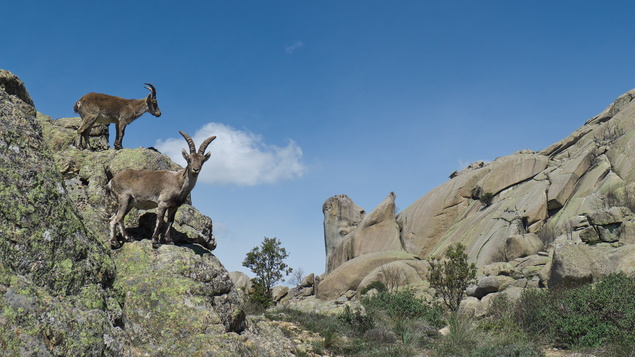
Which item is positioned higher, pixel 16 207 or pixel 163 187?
pixel 163 187

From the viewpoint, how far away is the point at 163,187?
8805mm

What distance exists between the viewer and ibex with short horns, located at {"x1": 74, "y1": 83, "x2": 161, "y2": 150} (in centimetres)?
1175

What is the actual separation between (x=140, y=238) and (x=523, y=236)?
103 ft

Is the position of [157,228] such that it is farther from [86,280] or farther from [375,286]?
[375,286]

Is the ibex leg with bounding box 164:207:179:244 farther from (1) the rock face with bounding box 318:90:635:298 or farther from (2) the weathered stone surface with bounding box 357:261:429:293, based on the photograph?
(2) the weathered stone surface with bounding box 357:261:429:293

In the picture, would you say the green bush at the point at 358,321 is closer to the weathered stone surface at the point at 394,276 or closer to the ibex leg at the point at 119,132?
the ibex leg at the point at 119,132

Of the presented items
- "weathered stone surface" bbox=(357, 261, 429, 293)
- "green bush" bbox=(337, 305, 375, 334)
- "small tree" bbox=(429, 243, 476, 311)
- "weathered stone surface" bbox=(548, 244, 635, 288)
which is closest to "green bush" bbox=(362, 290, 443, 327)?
"green bush" bbox=(337, 305, 375, 334)

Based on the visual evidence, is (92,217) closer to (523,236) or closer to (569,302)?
(569,302)

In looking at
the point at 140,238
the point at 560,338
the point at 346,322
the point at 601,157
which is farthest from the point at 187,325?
the point at 601,157

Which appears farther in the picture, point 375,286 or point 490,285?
point 375,286

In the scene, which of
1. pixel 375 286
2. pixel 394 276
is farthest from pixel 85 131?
pixel 394 276

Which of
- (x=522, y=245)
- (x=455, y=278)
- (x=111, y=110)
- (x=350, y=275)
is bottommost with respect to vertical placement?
(x=455, y=278)

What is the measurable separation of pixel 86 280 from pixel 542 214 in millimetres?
38620

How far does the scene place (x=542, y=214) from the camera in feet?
124
